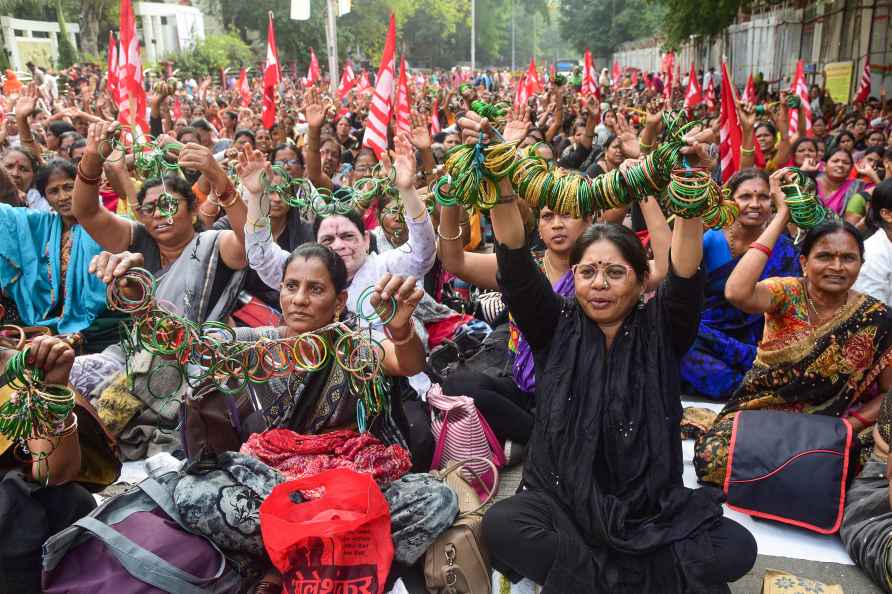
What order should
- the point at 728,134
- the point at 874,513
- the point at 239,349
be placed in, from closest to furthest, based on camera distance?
the point at 239,349 < the point at 874,513 < the point at 728,134

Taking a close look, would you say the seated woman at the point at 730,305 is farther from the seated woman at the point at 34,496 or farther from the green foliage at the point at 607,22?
the green foliage at the point at 607,22


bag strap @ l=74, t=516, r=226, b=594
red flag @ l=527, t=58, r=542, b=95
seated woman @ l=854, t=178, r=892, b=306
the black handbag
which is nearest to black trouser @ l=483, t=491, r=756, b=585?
→ the black handbag

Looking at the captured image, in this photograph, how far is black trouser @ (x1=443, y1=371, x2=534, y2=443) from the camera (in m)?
3.55

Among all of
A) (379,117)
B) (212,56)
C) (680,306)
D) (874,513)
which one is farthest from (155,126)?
(212,56)

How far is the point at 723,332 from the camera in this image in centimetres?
422

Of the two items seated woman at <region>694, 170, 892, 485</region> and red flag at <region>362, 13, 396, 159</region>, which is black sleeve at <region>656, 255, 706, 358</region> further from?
red flag at <region>362, 13, 396, 159</region>

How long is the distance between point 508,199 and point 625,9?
51.7 meters

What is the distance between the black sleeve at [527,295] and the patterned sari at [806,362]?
1.17 m

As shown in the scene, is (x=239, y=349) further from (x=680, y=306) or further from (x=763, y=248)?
(x=763, y=248)

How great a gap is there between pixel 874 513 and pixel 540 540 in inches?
53.2

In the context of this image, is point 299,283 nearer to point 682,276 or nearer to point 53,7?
point 682,276

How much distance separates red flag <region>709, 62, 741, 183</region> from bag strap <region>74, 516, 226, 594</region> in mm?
4766

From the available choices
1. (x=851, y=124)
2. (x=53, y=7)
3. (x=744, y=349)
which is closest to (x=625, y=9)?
(x=53, y=7)

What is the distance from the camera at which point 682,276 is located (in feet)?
7.79
